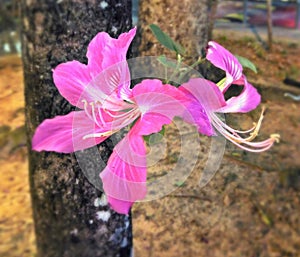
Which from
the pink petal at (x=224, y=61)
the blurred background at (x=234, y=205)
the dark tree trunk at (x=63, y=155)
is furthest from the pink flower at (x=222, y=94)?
the blurred background at (x=234, y=205)

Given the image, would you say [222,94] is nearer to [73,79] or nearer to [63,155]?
[73,79]

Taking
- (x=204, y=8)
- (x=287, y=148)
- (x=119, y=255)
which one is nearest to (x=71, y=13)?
(x=119, y=255)

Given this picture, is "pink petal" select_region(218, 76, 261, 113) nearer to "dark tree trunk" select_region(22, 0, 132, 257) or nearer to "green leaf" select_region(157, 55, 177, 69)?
Answer: "green leaf" select_region(157, 55, 177, 69)

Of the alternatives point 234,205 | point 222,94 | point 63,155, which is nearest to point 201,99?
point 222,94

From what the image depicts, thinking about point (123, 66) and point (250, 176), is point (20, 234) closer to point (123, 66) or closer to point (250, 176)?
point (250, 176)

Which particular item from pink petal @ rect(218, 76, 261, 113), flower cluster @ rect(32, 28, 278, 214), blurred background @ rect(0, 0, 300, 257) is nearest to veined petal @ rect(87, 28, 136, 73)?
flower cluster @ rect(32, 28, 278, 214)
